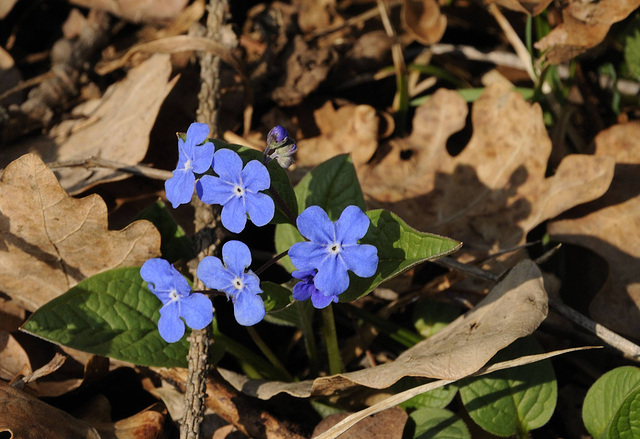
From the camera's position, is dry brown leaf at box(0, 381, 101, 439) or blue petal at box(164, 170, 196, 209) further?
dry brown leaf at box(0, 381, 101, 439)

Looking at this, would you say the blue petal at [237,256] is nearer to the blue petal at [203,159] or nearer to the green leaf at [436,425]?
the blue petal at [203,159]

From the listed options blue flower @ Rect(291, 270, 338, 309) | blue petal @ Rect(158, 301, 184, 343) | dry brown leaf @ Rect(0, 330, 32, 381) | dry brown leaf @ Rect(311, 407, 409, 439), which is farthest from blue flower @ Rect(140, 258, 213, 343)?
dry brown leaf @ Rect(0, 330, 32, 381)

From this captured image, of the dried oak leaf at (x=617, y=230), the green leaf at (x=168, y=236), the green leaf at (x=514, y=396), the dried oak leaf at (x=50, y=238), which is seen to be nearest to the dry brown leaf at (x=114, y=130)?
the green leaf at (x=168, y=236)

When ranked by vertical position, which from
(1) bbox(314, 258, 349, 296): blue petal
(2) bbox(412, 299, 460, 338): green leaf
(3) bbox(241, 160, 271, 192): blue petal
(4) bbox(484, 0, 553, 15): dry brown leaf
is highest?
(4) bbox(484, 0, 553, 15): dry brown leaf

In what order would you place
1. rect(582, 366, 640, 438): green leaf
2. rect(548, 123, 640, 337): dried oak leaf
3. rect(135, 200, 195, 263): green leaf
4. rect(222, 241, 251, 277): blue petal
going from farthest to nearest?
1. rect(548, 123, 640, 337): dried oak leaf
2. rect(135, 200, 195, 263): green leaf
3. rect(582, 366, 640, 438): green leaf
4. rect(222, 241, 251, 277): blue petal

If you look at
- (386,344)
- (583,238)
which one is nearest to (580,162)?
(583,238)

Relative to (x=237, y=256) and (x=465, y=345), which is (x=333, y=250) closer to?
(x=237, y=256)

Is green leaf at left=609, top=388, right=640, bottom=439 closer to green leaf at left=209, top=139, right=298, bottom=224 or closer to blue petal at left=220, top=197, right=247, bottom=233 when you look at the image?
green leaf at left=209, top=139, right=298, bottom=224
